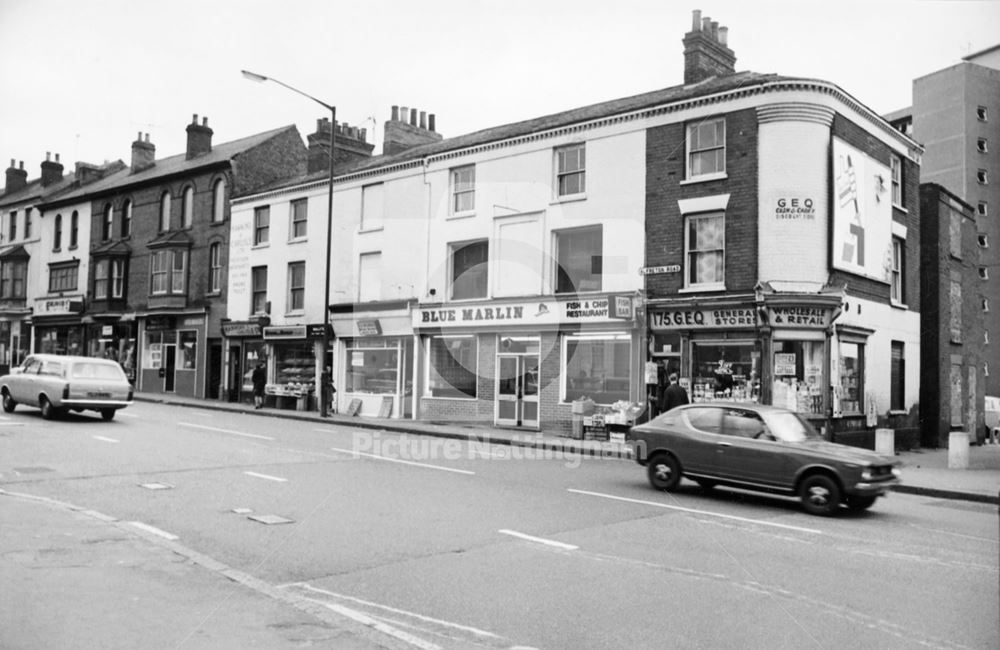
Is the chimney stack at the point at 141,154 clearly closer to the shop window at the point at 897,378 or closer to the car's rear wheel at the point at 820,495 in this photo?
the shop window at the point at 897,378

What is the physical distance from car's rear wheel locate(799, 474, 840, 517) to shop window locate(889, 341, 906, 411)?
43.6 ft

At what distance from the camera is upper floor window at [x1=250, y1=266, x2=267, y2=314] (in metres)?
32.1

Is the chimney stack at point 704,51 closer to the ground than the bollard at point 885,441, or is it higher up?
higher up

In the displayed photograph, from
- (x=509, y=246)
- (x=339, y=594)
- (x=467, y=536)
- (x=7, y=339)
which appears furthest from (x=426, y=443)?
(x=7, y=339)

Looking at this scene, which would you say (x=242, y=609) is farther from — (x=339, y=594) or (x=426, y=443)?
(x=426, y=443)

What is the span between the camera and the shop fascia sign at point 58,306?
40.8 m

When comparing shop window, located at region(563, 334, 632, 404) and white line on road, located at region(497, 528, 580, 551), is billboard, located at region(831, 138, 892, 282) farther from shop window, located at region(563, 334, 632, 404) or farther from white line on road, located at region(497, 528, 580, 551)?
white line on road, located at region(497, 528, 580, 551)

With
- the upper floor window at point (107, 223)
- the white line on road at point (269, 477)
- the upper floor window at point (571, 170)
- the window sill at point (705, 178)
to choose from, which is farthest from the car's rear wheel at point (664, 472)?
the upper floor window at point (107, 223)

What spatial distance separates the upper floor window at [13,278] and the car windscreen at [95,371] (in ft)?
98.1

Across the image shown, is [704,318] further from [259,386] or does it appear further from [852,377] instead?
[259,386]

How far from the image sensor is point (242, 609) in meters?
5.66

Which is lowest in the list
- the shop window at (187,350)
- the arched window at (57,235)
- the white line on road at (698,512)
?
the white line on road at (698,512)

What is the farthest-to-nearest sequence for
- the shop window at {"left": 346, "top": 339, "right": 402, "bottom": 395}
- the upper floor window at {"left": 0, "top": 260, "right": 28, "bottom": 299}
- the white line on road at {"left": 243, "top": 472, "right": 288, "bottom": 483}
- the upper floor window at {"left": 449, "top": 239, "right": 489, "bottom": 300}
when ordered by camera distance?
1. the upper floor window at {"left": 0, "top": 260, "right": 28, "bottom": 299}
2. the shop window at {"left": 346, "top": 339, "right": 402, "bottom": 395}
3. the upper floor window at {"left": 449, "top": 239, "right": 489, "bottom": 300}
4. the white line on road at {"left": 243, "top": 472, "right": 288, "bottom": 483}

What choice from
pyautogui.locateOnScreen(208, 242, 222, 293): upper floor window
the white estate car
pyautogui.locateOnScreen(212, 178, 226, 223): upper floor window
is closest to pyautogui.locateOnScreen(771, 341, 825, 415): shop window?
the white estate car
